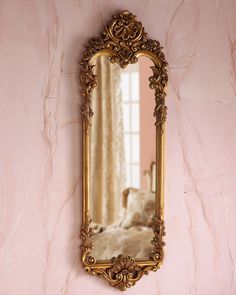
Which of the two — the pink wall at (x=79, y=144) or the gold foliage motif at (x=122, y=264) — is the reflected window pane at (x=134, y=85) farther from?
the gold foliage motif at (x=122, y=264)

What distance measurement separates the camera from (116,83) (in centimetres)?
191

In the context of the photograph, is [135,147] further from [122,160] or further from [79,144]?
[79,144]

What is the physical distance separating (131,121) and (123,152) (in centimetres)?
13

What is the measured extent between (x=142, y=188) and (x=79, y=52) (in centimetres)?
62

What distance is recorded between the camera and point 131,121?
1938mm

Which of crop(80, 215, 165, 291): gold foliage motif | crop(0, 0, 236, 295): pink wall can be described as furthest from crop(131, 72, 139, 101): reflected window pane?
crop(80, 215, 165, 291): gold foliage motif

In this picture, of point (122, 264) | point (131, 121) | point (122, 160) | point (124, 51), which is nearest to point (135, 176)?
point (122, 160)

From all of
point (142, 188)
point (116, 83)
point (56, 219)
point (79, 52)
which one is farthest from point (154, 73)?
point (56, 219)

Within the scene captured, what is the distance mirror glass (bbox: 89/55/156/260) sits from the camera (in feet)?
6.25

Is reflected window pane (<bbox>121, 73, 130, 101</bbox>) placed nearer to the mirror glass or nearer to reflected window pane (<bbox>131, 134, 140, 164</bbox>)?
the mirror glass

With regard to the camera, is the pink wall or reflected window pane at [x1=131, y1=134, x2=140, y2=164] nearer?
the pink wall

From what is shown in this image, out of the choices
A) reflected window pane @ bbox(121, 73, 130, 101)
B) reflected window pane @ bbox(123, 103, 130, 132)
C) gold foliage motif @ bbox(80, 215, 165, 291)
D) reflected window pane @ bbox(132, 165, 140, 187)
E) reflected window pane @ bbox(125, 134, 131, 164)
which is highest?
reflected window pane @ bbox(121, 73, 130, 101)

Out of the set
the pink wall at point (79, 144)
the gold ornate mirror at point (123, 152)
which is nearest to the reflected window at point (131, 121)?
the gold ornate mirror at point (123, 152)

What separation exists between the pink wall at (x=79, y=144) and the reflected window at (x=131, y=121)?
0.15 meters
